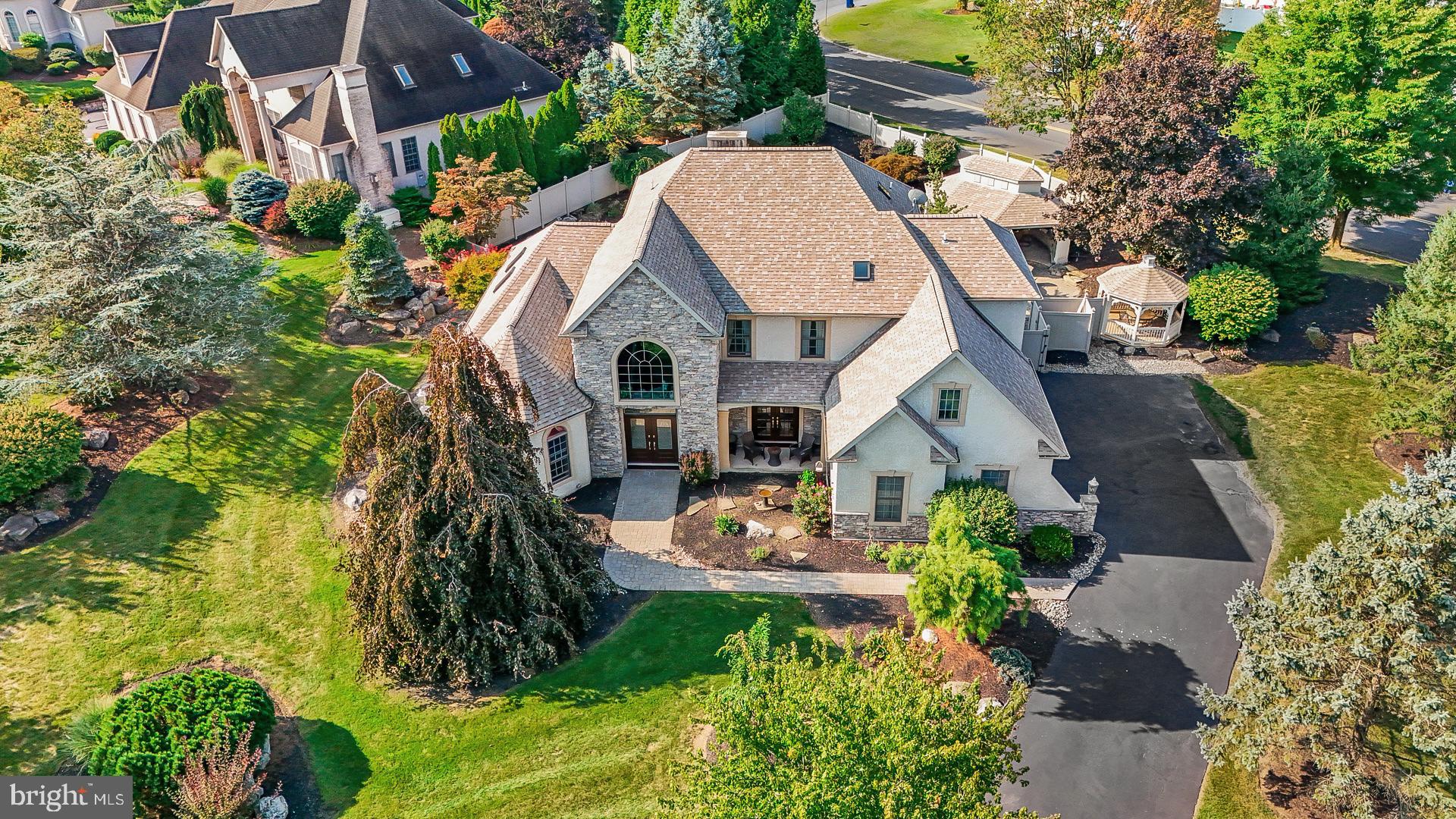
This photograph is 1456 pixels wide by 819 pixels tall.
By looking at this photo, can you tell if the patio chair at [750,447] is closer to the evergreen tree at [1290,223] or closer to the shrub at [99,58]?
the evergreen tree at [1290,223]

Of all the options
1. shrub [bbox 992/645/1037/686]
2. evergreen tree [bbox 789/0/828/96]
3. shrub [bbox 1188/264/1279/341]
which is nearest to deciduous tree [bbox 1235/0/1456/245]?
shrub [bbox 1188/264/1279/341]

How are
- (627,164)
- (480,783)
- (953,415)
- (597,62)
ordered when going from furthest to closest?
1. (597,62)
2. (627,164)
3. (953,415)
4. (480,783)

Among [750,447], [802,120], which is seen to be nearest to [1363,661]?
[750,447]

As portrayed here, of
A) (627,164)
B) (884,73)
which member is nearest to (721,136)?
(627,164)

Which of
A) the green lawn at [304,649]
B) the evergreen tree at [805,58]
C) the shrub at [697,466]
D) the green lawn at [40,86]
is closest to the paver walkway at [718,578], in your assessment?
the green lawn at [304,649]

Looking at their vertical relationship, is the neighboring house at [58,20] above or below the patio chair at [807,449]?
above

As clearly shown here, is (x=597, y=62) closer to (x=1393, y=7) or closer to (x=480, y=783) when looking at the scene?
(x=1393, y=7)
